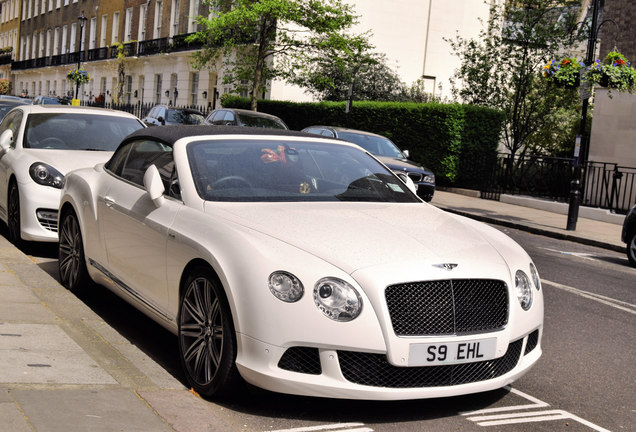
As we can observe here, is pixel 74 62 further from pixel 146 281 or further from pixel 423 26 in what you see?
pixel 146 281

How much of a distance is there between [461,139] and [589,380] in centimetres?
2106

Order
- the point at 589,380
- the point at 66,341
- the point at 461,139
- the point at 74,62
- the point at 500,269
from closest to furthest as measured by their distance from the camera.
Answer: the point at 500,269 < the point at 66,341 < the point at 589,380 < the point at 461,139 < the point at 74,62

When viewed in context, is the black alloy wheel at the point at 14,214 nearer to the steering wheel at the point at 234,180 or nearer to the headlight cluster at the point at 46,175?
the headlight cluster at the point at 46,175

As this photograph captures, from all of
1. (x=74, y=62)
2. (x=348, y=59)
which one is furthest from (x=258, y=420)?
(x=74, y=62)

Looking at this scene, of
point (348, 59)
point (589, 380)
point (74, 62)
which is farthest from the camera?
point (74, 62)

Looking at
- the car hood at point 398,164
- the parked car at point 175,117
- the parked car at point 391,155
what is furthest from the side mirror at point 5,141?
the parked car at point 175,117

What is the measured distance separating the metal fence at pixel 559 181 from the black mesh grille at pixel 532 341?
17.4 m

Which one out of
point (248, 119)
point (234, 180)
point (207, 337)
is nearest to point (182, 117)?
point (248, 119)

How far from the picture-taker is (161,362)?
217 inches

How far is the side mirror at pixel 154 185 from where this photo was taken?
214 inches

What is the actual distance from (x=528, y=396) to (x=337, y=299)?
1.68m

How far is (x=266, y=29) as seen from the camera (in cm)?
3231

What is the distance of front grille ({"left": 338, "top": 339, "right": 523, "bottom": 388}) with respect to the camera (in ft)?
14.0

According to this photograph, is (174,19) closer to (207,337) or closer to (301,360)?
(207,337)
